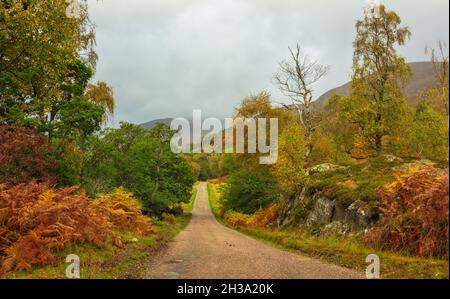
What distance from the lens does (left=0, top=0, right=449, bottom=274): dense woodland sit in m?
11.5

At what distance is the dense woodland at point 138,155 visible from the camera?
1148cm

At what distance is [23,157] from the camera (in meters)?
15.2

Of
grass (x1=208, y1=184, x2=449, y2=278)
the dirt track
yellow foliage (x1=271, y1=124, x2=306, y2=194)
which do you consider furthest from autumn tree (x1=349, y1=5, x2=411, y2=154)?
the dirt track

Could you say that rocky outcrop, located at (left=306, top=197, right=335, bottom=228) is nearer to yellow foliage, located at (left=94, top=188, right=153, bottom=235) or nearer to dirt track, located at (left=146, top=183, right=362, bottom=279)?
dirt track, located at (left=146, top=183, right=362, bottom=279)

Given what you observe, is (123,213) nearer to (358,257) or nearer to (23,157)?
(23,157)

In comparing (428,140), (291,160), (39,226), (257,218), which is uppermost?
(428,140)

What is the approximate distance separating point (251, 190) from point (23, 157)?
2530 cm

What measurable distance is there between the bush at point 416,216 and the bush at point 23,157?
13.0m

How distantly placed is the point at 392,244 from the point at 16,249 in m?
11.3

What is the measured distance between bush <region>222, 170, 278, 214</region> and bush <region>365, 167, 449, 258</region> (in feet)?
73.0

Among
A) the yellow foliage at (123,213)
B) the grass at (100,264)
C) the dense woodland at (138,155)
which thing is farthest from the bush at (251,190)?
the grass at (100,264)

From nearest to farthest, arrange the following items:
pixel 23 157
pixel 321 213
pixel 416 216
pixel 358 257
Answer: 1. pixel 416 216
2. pixel 358 257
3. pixel 23 157
4. pixel 321 213

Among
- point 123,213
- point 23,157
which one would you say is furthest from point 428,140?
point 23,157
